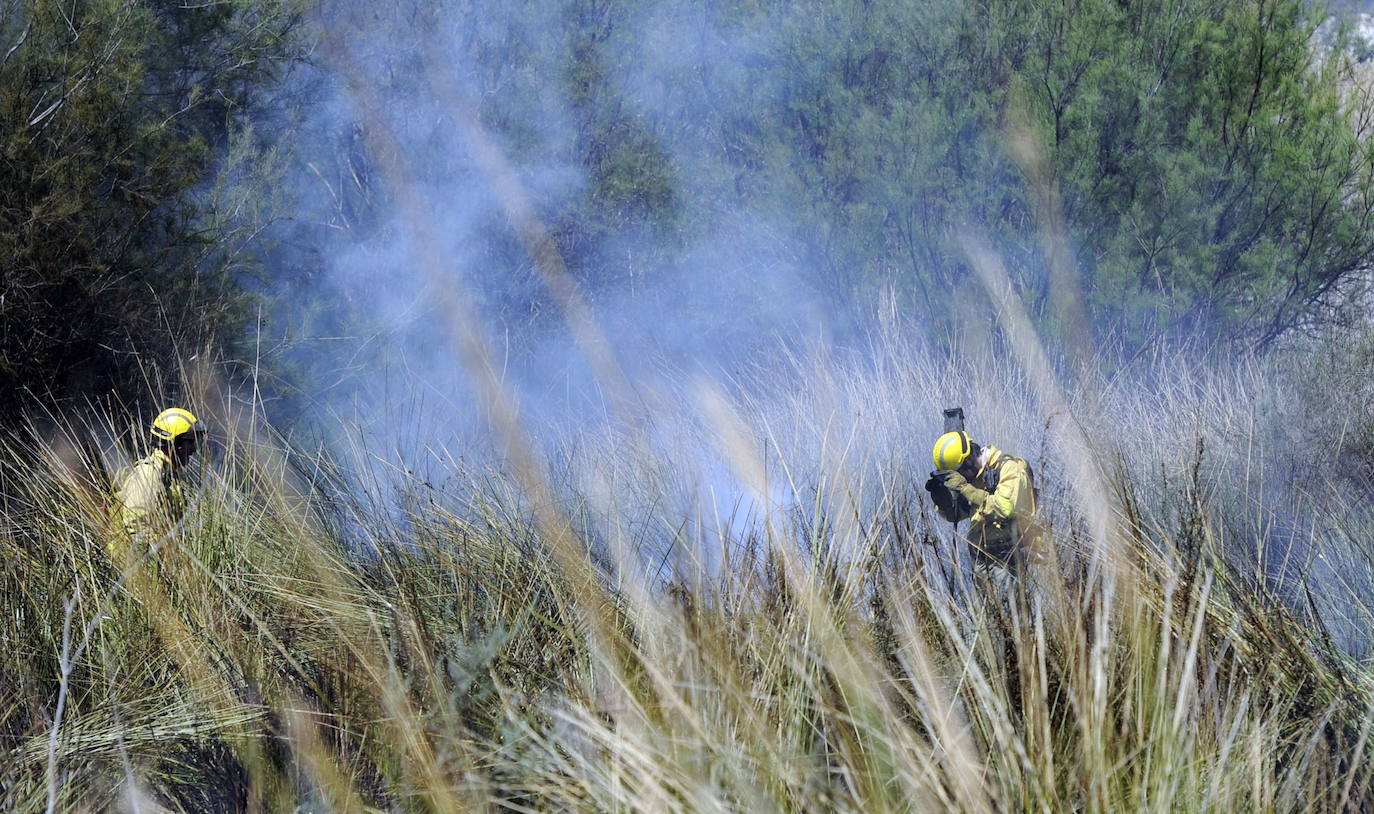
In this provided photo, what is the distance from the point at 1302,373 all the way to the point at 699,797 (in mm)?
6906

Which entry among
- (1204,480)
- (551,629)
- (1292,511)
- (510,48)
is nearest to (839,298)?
(510,48)

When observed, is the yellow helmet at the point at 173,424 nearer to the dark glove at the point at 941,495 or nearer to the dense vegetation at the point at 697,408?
the dense vegetation at the point at 697,408

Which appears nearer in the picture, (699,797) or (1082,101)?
(699,797)

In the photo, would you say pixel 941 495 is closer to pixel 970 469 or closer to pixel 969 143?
pixel 970 469

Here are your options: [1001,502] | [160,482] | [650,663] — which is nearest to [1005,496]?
[1001,502]

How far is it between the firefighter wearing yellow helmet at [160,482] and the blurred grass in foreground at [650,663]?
0.13 m

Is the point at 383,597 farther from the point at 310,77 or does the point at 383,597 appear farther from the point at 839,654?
the point at 310,77

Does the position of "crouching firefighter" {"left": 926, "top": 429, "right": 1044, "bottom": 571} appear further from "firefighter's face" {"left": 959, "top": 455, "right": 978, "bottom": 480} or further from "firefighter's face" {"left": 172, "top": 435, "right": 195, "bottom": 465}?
"firefighter's face" {"left": 172, "top": 435, "right": 195, "bottom": 465}

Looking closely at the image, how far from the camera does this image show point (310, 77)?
376 inches

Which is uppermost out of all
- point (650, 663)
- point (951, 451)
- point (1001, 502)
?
point (650, 663)

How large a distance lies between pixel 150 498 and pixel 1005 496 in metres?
3.28

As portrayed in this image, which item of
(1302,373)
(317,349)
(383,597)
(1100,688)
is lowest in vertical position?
Result: (1302,373)

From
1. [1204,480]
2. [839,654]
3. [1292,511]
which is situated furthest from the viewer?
[1292,511]

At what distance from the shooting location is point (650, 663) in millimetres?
2818
